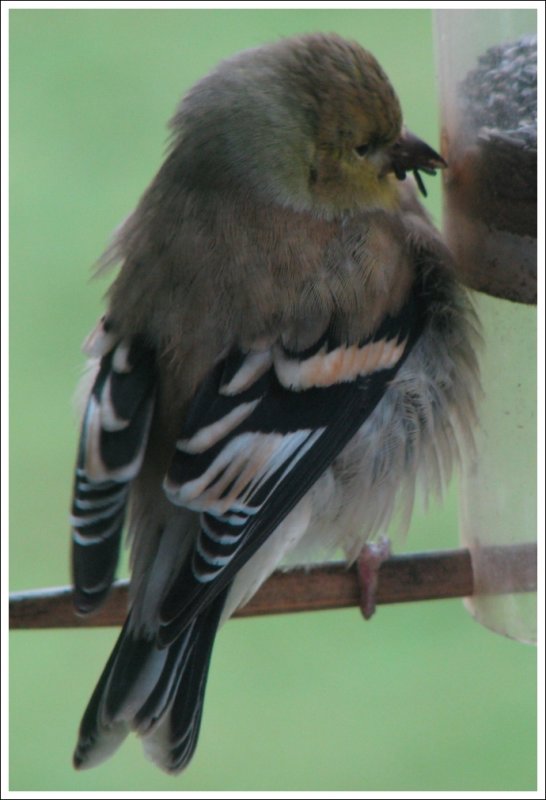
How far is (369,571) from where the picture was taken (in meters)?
3.17

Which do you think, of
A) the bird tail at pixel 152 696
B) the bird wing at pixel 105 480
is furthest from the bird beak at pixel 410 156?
the bird tail at pixel 152 696

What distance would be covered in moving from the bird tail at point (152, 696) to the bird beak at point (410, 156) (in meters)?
1.03

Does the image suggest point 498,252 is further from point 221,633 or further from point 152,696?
point 221,633

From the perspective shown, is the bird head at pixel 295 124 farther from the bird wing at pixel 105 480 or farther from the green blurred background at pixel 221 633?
the green blurred background at pixel 221 633

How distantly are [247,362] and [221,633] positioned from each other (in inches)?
119

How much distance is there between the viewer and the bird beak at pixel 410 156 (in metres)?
3.15

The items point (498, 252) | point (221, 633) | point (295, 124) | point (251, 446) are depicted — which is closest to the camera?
point (251, 446)

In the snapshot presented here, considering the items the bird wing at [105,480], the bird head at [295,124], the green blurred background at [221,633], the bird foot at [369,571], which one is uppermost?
the bird head at [295,124]

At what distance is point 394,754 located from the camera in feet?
17.0

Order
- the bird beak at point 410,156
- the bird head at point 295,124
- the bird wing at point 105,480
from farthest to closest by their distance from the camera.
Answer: the bird beak at point 410,156, the bird head at point 295,124, the bird wing at point 105,480

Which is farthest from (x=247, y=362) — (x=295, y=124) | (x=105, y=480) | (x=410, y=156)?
(x=410, y=156)

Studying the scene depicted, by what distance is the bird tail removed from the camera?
290 centimetres

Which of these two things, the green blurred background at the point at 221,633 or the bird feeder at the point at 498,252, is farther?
the green blurred background at the point at 221,633

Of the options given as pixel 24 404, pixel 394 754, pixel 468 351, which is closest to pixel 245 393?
pixel 468 351
